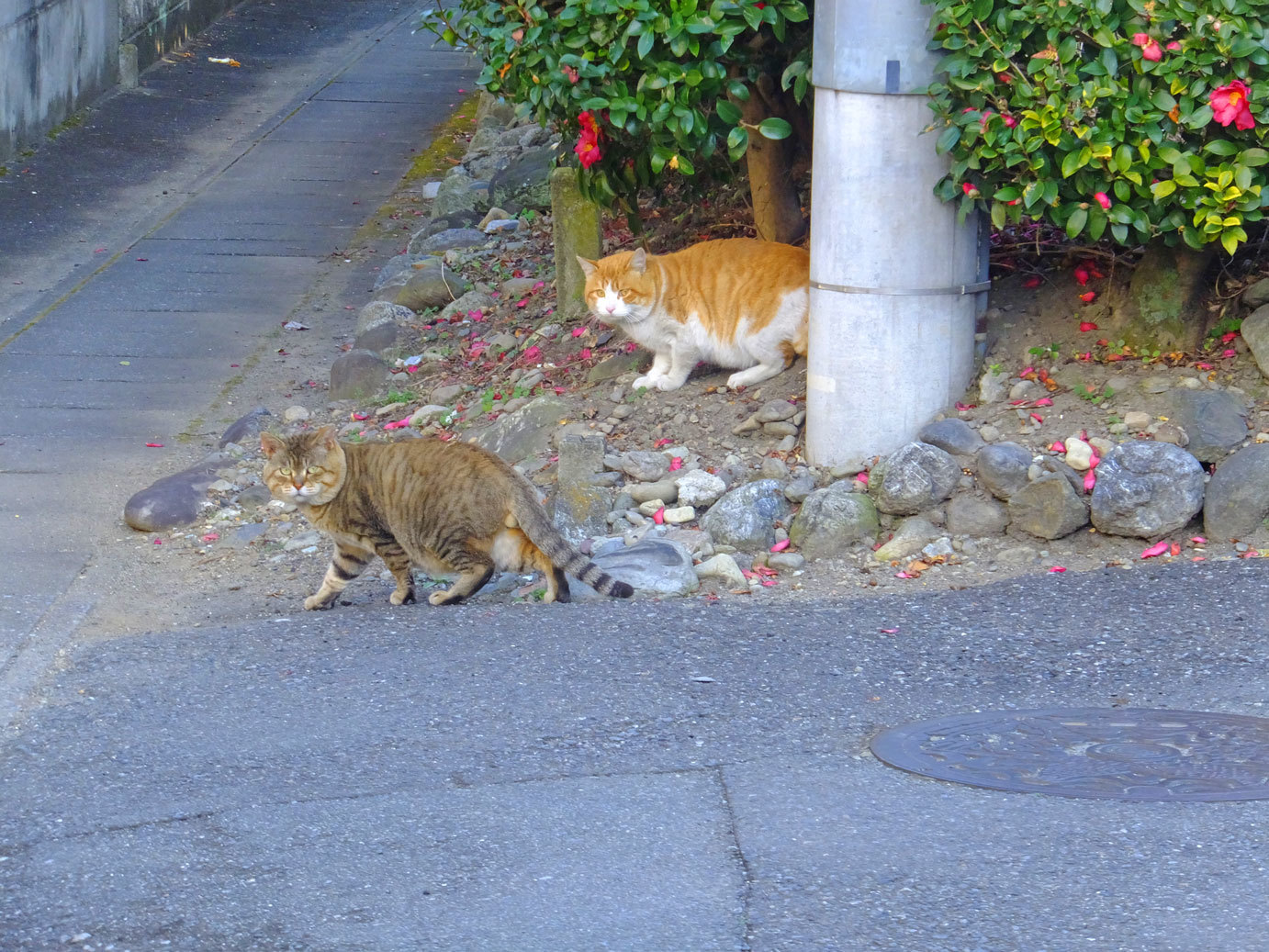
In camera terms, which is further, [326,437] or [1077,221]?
[326,437]

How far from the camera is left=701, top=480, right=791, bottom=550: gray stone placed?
5.90m

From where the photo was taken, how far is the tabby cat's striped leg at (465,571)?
566cm

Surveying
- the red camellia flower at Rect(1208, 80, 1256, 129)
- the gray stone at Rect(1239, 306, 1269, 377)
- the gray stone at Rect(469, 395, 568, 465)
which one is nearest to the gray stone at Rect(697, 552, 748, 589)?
the gray stone at Rect(469, 395, 568, 465)

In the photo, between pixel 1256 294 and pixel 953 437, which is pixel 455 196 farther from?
pixel 1256 294

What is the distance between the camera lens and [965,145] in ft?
18.5

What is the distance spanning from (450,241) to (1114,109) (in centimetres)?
628

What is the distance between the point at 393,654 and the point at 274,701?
501 mm

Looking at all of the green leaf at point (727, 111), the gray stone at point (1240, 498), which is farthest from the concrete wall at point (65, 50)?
the gray stone at point (1240, 498)

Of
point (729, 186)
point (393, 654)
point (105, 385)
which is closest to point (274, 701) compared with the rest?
point (393, 654)

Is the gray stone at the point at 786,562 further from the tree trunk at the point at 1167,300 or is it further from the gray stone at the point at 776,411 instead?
the tree trunk at the point at 1167,300

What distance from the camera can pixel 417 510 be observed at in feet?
18.8

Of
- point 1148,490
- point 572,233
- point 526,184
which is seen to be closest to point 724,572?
point 1148,490

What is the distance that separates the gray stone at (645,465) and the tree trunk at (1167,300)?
2018 mm

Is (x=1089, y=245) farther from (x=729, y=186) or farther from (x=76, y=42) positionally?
(x=76, y=42)
